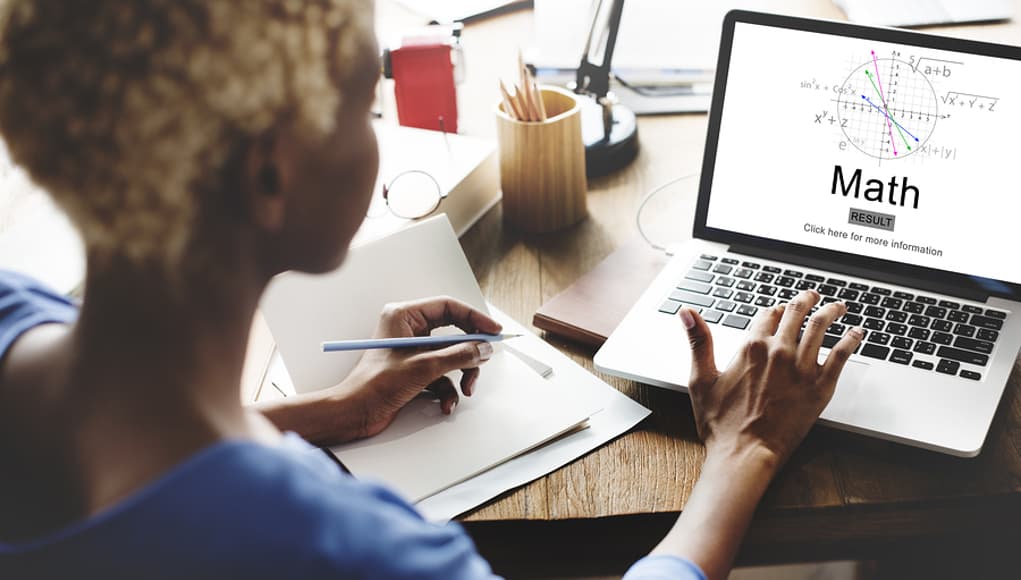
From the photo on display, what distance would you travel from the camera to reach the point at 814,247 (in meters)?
1.05

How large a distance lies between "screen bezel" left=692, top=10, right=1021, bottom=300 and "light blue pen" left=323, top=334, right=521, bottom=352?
0.34 metres

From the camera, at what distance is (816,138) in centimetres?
101

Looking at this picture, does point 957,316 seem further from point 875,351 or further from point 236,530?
point 236,530

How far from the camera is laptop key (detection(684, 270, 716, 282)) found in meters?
1.05

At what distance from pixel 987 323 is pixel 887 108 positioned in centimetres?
25

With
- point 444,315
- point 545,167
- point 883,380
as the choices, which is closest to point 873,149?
point 883,380

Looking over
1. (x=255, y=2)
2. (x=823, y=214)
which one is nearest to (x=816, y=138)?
(x=823, y=214)

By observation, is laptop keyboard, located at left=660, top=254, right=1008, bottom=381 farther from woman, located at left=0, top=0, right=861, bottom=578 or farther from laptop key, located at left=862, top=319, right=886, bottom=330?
woman, located at left=0, top=0, right=861, bottom=578

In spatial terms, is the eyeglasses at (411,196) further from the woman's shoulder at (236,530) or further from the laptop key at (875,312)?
the woman's shoulder at (236,530)

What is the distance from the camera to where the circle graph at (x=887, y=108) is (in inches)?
37.5

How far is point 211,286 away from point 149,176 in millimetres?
81

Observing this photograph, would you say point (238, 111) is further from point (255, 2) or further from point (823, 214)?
Answer: point (823, 214)

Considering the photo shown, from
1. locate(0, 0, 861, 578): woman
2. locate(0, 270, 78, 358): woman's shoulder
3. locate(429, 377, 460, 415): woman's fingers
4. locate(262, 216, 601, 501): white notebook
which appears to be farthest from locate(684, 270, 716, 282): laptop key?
locate(0, 270, 78, 358): woman's shoulder

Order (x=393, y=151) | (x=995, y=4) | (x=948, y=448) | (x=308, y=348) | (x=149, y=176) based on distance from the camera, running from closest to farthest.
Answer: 1. (x=149, y=176)
2. (x=948, y=448)
3. (x=308, y=348)
4. (x=393, y=151)
5. (x=995, y=4)
